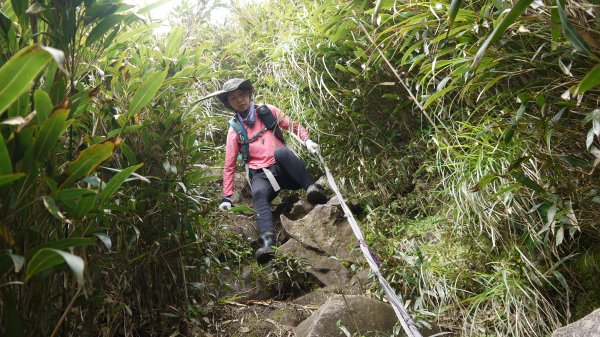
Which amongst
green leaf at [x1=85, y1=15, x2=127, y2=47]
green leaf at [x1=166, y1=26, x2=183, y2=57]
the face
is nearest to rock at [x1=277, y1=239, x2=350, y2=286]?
the face

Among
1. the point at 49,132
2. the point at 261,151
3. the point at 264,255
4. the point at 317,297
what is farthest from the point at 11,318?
the point at 261,151

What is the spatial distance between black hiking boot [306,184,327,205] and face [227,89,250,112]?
1039 millimetres

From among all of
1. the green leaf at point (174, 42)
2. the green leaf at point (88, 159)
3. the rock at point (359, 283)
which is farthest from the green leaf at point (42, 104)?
the rock at point (359, 283)

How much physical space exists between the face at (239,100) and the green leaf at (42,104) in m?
3.33

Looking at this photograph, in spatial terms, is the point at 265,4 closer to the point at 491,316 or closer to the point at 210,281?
the point at 210,281

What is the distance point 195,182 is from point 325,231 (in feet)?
5.03

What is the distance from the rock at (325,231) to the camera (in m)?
3.65

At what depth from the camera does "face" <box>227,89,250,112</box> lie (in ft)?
14.8

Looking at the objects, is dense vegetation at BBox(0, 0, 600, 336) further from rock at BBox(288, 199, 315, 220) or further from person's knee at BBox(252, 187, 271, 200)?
rock at BBox(288, 199, 315, 220)

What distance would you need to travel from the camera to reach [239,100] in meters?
4.52

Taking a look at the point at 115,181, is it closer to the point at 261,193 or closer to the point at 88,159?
the point at 88,159

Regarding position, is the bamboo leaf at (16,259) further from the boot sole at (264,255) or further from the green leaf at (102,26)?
the boot sole at (264,255)

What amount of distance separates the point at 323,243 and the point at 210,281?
112cm

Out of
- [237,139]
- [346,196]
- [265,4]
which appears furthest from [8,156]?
[265,4]
